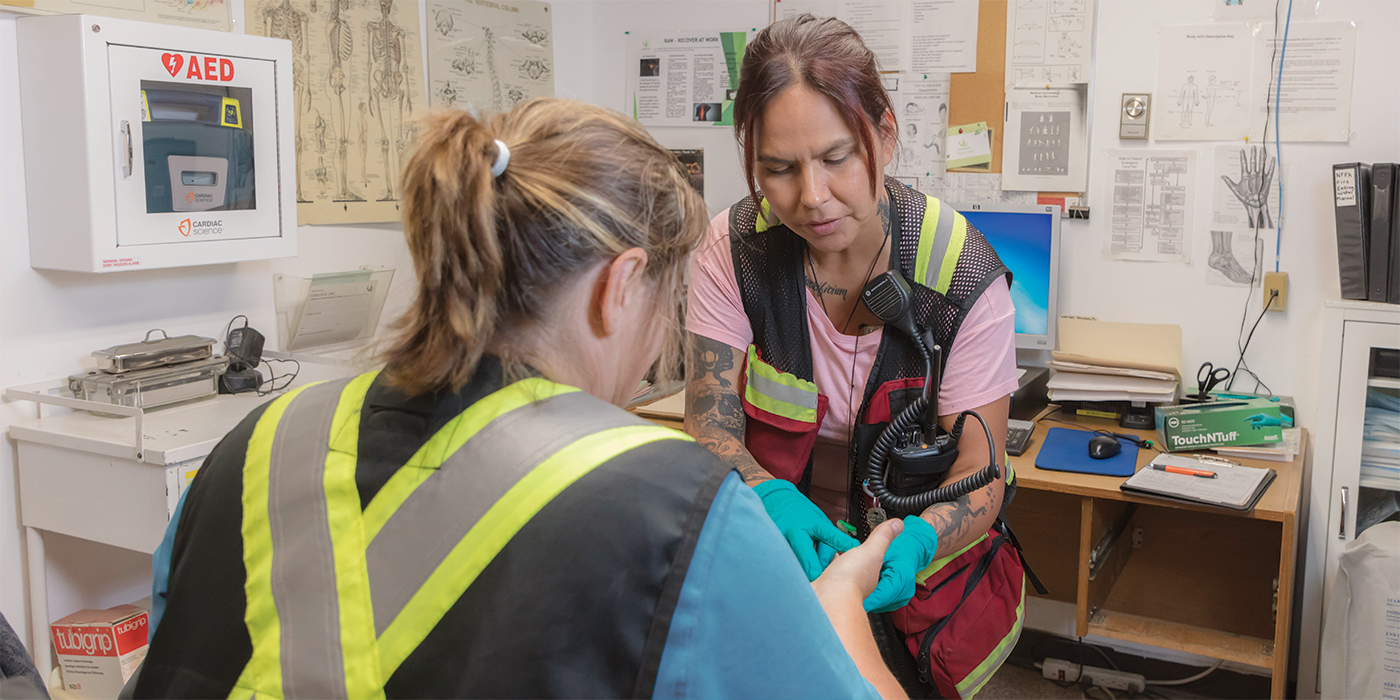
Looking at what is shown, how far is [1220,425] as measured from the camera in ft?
7.86

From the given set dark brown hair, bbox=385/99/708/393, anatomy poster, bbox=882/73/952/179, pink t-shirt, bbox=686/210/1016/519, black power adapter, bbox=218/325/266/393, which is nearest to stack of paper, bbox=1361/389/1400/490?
anatomy poster, bbox=882/73/952/179

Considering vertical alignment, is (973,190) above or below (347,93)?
below

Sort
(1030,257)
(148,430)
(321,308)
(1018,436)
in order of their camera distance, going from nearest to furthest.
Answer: (148,430) < (1018,436) < (321,308) < (1030,257)

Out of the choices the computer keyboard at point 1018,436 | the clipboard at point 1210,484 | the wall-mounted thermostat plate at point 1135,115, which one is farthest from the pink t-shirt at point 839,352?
Result: the wall-mounted thermostat plate at point 1135,115

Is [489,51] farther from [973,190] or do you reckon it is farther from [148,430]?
[148,430]

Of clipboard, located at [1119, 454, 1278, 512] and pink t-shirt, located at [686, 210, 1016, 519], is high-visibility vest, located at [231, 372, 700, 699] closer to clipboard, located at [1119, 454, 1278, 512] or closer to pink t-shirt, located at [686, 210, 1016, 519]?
pink t-shirt, located at [686, 210, 1016, 519]

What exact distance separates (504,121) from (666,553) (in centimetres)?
36

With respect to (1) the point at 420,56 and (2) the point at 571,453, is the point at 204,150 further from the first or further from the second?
(2) the point at 571,453

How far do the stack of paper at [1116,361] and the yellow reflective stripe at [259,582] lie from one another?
91.0 inches

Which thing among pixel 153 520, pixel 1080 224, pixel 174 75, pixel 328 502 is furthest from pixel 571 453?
pixel 1080 224

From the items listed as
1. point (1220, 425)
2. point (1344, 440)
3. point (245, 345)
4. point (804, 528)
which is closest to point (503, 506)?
point (804, 528)

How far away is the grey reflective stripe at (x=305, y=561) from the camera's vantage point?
0.68m

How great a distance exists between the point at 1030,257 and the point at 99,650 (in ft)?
8.10

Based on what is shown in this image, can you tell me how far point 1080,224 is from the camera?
2844 mm
